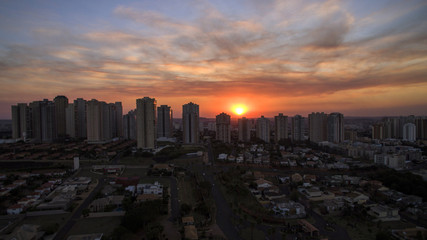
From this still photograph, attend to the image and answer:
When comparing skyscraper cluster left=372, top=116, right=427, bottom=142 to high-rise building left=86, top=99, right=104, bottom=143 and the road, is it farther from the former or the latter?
high-rise building left=86, top=99, right=104, bottom=143

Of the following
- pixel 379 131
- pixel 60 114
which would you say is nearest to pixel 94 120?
pixel 60 114

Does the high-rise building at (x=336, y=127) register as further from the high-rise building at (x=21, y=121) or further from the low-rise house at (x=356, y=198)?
the high-rise building at (x=21, y=121)

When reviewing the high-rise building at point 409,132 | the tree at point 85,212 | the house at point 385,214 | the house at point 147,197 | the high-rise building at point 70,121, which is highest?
the high-rise building at point 70,121

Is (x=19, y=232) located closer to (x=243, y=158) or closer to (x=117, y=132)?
(x=243, y=158)

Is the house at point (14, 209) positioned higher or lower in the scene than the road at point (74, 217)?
higher

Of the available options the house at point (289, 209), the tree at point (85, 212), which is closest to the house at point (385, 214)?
A: the house at point (289, 209)

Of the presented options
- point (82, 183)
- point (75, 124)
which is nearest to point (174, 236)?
point (82, 183)

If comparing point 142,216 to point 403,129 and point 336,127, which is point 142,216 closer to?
point 336,127
